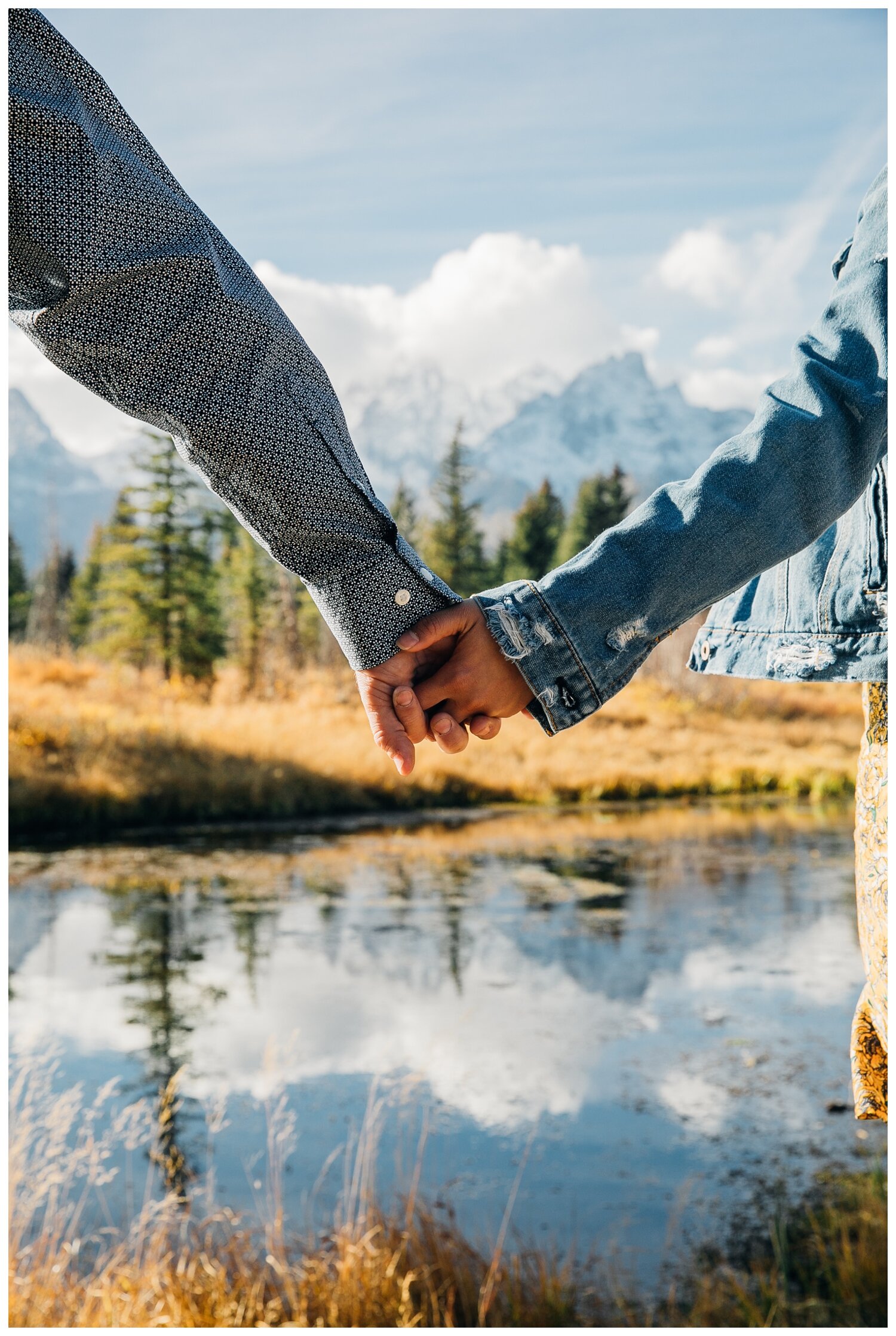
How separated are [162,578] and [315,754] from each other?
5465mm

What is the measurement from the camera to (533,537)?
27.0 metres

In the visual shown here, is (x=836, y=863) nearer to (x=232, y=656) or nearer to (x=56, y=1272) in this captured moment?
(x=56, y=1272)

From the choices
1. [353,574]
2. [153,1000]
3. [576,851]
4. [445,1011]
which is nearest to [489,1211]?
[445,1011]

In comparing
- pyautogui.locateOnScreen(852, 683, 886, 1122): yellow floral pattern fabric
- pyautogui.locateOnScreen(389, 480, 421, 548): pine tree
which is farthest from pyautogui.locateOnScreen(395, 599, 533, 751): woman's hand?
pyautogui.locateOnScreen(389, 480, 421, 548): pine tree

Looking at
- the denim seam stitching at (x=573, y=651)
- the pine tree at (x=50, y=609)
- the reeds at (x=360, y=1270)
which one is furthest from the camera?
the pine tree at (x=50, y=609)

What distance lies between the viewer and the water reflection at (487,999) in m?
5.35

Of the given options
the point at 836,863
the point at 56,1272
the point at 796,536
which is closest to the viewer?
the point at 796,536

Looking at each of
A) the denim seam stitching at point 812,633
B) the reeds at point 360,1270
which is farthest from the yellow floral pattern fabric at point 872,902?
the reeds at point 360,1270

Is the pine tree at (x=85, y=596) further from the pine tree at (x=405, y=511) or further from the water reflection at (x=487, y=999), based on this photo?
the water reflection at (x=487, y=999)

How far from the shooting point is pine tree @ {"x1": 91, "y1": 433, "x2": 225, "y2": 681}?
17.8 m

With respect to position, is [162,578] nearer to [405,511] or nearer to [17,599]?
[17,599]

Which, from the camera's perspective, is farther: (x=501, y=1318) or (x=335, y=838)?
(x=335, y=838)

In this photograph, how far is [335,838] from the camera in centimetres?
1225

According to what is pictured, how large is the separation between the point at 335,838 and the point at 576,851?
2732mm
